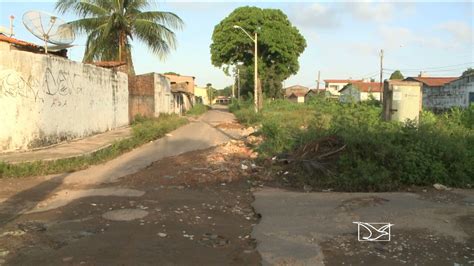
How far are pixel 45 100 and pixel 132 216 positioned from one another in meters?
8.36

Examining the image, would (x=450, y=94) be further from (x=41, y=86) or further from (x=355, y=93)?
(x=41, y=86)

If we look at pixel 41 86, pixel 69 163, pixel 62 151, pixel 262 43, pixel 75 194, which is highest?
pixel 262 43

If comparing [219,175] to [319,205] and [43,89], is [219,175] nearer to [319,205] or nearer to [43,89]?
[319,205]

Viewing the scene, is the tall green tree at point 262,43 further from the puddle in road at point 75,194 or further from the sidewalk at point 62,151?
the puddle in road at point 75,194

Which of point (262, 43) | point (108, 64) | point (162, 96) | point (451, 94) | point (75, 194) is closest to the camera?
point (75, 194)

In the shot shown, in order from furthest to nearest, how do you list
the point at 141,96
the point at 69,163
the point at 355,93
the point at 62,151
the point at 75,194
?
the point at 355,93 → the point at 141,96 → the point at 62,151 → the point at 69,163 → the point at 75,194

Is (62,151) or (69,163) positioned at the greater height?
(62,151)

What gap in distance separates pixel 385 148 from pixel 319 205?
8.30 ft

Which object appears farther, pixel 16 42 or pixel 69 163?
pixel 16 42

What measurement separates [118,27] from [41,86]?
10.4 metres

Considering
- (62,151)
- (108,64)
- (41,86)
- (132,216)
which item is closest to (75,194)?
(132,216)

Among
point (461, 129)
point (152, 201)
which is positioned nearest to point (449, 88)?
point (461, 129)

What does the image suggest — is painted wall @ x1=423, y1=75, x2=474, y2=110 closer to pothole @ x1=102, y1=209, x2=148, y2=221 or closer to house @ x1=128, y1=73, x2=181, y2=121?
house @ x1=128, y1=73, x2=181, y2=121
